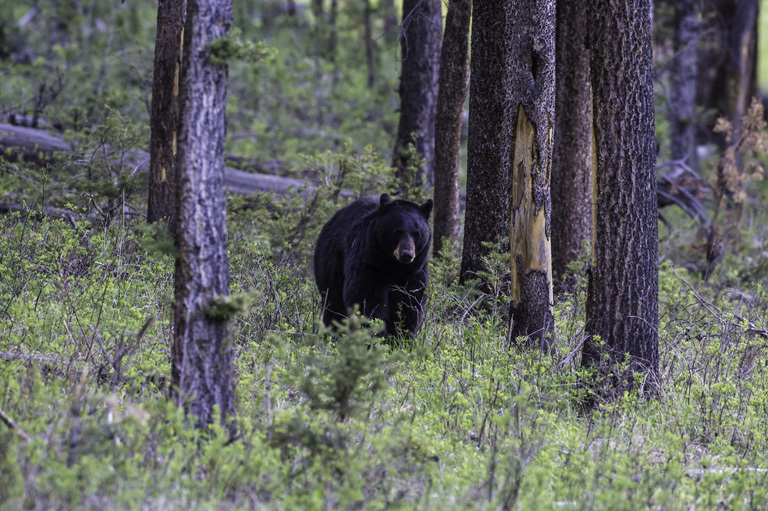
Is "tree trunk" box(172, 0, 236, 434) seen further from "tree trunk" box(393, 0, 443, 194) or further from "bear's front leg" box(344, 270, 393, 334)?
"tree trunk" box(393, 0, 443, 194)

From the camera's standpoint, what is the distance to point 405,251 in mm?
5562

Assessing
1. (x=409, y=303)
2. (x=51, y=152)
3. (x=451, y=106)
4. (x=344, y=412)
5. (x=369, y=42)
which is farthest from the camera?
(x=369, y=42)

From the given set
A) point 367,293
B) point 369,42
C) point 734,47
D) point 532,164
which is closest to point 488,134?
point 532,164

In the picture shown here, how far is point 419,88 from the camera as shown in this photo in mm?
8867

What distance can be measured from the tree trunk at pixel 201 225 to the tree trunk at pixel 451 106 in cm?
413

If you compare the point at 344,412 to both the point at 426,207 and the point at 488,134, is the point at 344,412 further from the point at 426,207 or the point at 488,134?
the point at 488,134

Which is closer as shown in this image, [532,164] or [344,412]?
[344,412]

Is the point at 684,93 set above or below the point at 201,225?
above

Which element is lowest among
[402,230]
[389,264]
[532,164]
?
[389,264]

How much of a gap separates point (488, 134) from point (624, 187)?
1.74 metres

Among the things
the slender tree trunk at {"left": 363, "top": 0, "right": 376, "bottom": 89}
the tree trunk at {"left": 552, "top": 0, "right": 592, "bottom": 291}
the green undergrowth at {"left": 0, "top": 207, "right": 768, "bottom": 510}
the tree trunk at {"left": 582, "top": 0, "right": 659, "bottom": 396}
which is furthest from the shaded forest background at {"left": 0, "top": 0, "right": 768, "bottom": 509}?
the slender tree trunk at {"left": 363, "top": 0, "right": 376, "bottom": 89}

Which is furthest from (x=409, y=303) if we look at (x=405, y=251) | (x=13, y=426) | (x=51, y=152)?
(x=51, y=152)

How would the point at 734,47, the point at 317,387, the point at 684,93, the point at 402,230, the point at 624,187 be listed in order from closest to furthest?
the point at 317,387, the point at 624,187, the point at 402,230, the point at 684,93, the point at 734,47

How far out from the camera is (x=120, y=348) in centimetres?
371
